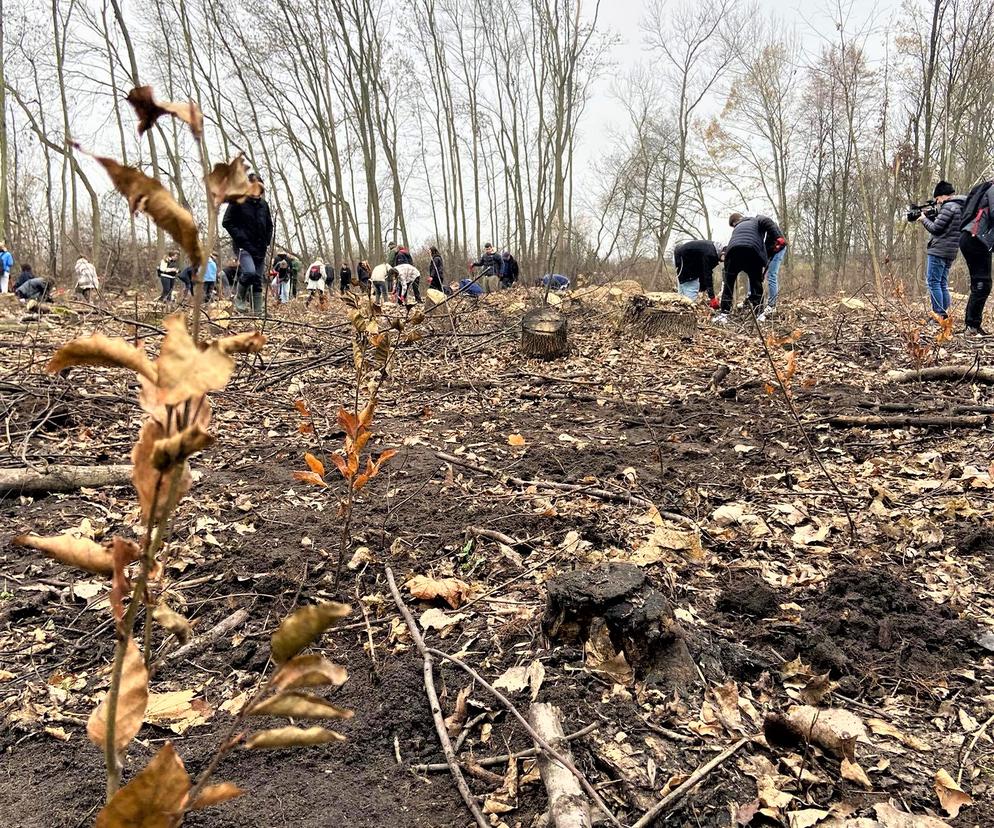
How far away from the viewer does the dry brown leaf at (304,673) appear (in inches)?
23.0

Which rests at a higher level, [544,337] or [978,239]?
[978,239]

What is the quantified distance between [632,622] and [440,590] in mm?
760

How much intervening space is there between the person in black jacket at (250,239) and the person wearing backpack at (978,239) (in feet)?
26.4

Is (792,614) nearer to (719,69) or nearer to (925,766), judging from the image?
(925,766)

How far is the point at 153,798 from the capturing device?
549 mm

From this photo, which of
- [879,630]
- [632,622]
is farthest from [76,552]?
[879,630]

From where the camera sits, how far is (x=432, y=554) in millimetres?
2523

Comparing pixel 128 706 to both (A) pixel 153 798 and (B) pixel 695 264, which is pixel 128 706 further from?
(B) pixel 695 264

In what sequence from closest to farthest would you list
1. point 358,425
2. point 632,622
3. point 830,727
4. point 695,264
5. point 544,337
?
point 830,727, point 632,622, point 358,425, point 544,337, point 695,264

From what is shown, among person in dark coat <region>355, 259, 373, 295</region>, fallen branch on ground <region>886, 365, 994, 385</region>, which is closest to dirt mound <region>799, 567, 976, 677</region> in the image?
fallen branch on ground <region>886, 365, 994, 385</region>

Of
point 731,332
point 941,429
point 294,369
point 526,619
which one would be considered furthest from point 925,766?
point 731,332

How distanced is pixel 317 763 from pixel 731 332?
7019 mm

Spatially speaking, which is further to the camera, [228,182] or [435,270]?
[435,270]

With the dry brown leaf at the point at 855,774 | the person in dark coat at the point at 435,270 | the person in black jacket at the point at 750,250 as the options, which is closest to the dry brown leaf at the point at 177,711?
the dry brown leaf at the point at 855,774
